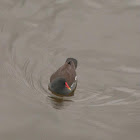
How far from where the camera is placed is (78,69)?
Answer: 35.5 feet

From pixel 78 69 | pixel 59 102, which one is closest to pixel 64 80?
pixel 59 102

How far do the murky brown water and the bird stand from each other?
20 cm

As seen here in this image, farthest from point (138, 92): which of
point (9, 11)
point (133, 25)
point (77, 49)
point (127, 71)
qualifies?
point (9, 11)

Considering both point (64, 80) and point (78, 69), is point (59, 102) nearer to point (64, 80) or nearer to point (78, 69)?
point (64, 80)

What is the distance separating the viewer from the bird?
9898 millimetres

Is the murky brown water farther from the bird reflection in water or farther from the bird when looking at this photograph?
the bird

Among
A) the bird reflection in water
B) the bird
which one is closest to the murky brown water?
the bird reflection in water

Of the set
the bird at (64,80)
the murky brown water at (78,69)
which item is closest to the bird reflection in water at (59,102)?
the murky brown water at (78,69)

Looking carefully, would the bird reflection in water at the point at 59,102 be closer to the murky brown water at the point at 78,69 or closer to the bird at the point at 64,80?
the murky brown water at the point at 78,69

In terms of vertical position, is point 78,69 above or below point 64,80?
above

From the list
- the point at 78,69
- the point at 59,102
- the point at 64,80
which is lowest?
the point at 59,102

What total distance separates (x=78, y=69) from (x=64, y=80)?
945mm

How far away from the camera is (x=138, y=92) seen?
9.96m

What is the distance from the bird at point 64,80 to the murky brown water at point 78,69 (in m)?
0.20
